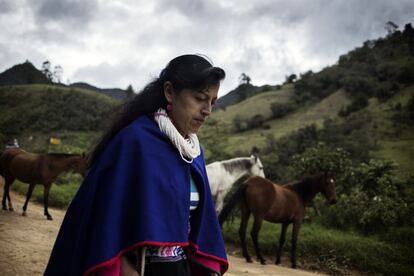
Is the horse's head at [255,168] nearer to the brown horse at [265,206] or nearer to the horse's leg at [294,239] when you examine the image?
the brown horse at [265,206]

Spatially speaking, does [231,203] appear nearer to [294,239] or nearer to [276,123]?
[294,239]

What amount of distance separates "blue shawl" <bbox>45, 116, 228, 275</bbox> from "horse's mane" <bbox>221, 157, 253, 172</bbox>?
7.92 metres

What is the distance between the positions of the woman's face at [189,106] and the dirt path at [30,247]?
321 centimetres

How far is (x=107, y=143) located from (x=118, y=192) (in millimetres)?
343

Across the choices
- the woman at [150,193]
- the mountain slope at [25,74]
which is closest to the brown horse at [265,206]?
the woman at [150,193]

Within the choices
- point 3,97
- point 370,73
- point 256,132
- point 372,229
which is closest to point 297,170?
point 372,229

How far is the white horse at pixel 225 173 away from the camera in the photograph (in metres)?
9.25

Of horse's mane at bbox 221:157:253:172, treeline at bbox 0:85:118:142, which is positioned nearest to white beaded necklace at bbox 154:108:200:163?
horse's mane at bbox 221:157:253:172

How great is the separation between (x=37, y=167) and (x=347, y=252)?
709cm

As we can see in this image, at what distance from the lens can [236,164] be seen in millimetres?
9797

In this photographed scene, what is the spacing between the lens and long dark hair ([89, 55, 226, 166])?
5.85 feet

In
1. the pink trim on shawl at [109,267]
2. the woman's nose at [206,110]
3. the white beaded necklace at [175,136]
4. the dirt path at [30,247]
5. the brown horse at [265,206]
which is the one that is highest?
the woman's nose at [206,110]

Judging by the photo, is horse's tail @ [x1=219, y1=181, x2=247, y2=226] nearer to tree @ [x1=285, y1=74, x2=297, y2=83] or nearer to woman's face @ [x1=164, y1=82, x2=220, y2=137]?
woman's face @ [x1=164, y1=82, x2=220, y2=137]

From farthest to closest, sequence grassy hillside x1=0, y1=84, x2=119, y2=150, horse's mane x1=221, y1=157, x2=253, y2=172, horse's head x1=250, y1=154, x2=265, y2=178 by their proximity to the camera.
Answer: grassy hillside x1=0, y1=84, x2=119, y2=150
horse's head x1=250, y1=154, x2=265, y2=178
horse's mane x1=221, y1=157, x2=253, y2=172
